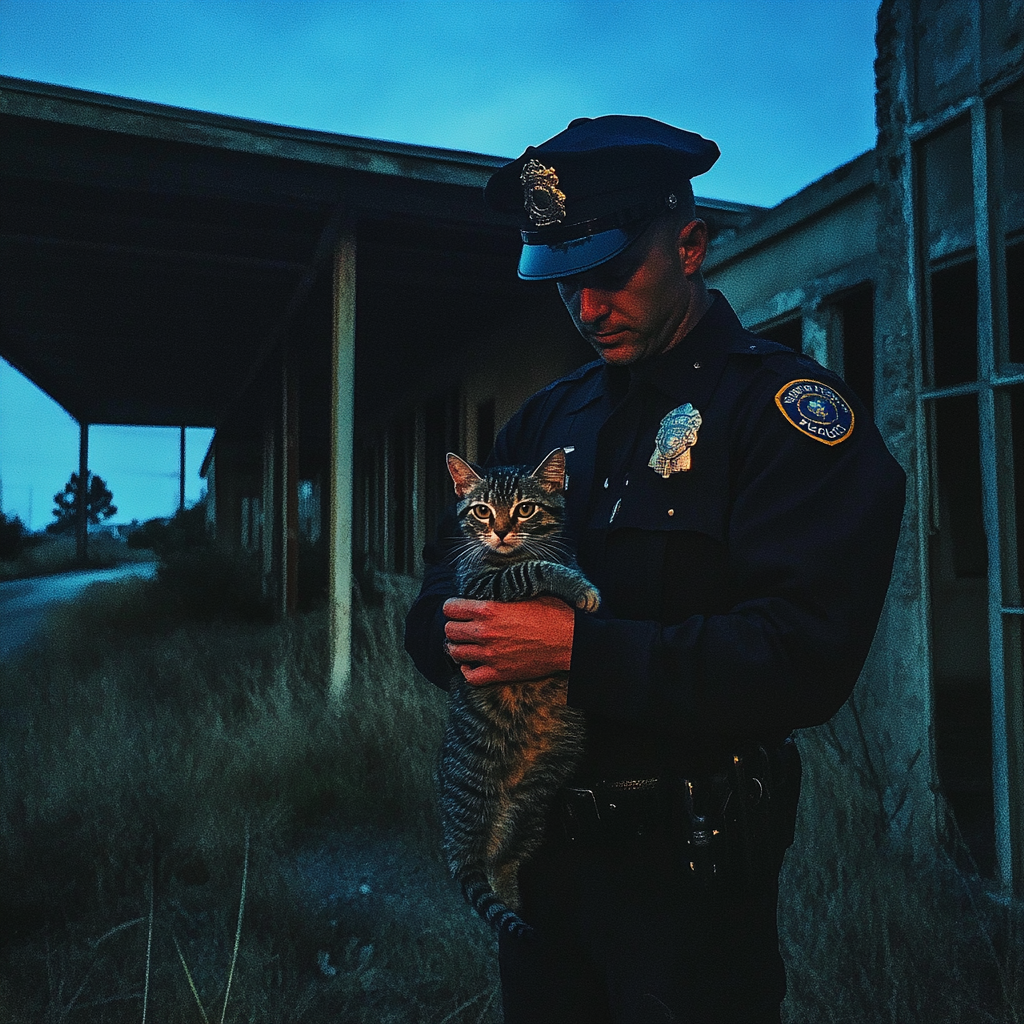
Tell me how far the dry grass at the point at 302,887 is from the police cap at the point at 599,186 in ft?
6.16

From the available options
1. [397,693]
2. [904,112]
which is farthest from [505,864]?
[397,693]

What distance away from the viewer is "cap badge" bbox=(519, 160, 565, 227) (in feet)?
4.91

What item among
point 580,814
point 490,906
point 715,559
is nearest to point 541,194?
point 715,559

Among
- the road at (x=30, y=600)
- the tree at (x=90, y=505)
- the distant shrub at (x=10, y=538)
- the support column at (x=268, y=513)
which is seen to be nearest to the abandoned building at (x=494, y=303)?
the support column at (x=268, y=513)

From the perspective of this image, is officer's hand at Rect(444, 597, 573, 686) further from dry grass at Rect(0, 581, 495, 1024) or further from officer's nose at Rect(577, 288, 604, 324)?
dry grass at Rect(0, 581, 495, 1024)

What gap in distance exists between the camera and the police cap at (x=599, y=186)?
4.62ft

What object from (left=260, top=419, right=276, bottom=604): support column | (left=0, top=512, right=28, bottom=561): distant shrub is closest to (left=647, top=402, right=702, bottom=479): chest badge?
(left=260, top=419, right=276, bottom=604): support column

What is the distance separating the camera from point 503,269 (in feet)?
24.5

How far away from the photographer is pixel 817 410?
1.24 metres

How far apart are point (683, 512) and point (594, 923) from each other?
78 centimetres

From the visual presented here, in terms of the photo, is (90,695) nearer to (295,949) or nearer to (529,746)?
(295,949)

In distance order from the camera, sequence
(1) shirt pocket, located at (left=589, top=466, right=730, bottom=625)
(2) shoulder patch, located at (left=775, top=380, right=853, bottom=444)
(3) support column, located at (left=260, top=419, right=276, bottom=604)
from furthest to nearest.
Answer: (3) support column, located at (left=260, top=419, right=276, bottom=604) → (1) shirt pocket, located at (left=589, top=466, right=730, bottom=625) → (2) shoulder patch, located at (left=775, top=380, right=853, bottom=444)

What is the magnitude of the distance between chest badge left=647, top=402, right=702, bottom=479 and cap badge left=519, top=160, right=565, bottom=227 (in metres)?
0.45

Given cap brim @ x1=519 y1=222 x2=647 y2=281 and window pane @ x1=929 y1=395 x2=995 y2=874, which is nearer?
cap brim @ x1=519 y1=222 x2=647 y2=281
